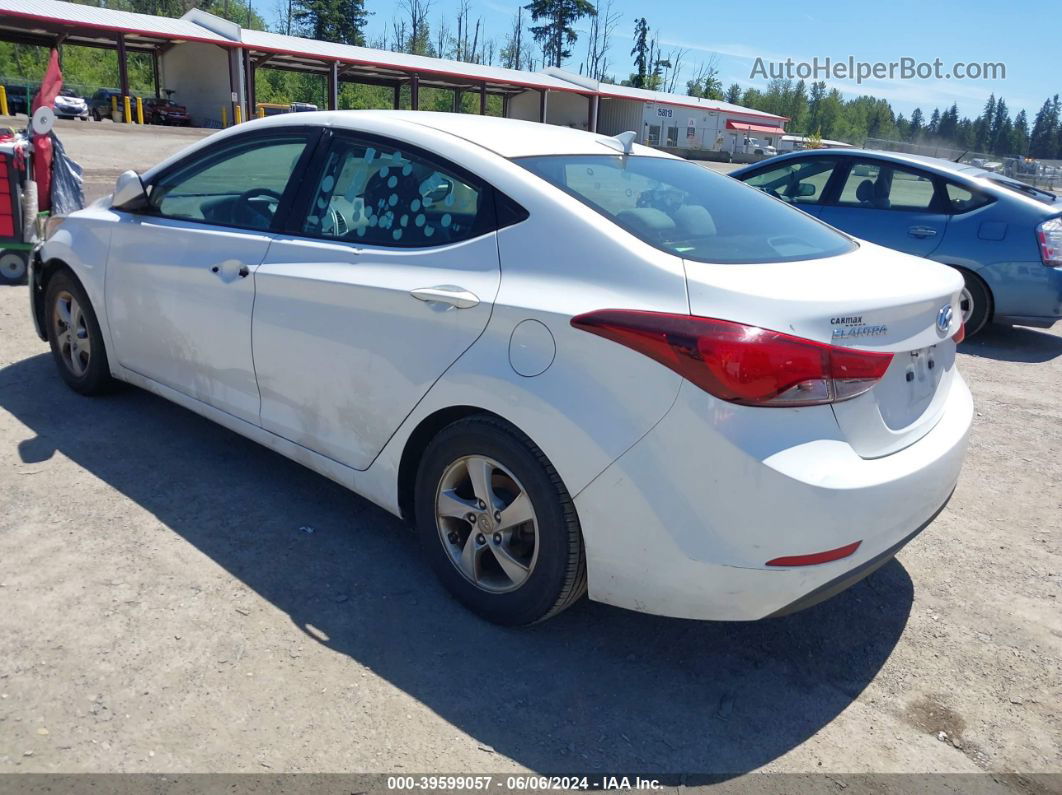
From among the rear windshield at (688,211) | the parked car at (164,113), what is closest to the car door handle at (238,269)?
the rear windshield at (688,211)

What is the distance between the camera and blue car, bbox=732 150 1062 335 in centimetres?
725

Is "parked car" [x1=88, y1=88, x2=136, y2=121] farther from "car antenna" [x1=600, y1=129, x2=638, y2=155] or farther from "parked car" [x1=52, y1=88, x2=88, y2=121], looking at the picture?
"car antenna" [x1=600, y1=129, x2=638, y2=155]

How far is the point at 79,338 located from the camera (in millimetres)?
4762

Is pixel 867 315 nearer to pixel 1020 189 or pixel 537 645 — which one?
pixel 537 645

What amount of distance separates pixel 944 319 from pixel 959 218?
5406 mm

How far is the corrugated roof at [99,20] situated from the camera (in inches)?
1268

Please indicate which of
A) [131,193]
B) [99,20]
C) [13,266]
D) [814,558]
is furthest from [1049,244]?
[99,20]

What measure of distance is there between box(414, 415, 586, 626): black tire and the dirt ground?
13 cm

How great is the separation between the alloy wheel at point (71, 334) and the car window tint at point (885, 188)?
661 cm

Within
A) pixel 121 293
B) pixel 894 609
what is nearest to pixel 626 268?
pixel 894 609

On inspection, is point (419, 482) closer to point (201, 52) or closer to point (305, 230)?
point (305, 230)

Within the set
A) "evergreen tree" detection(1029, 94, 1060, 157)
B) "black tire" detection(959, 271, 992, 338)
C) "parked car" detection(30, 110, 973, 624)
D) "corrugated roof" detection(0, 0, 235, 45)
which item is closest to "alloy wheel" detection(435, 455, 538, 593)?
"parked car" detection(30, 110, 973, 624)

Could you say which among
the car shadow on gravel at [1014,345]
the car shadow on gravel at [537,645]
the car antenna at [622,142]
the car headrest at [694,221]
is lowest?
the car shadow on gravel at [1014,345]

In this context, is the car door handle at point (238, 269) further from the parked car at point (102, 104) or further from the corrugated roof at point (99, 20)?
the parked car at point (102, 104)
